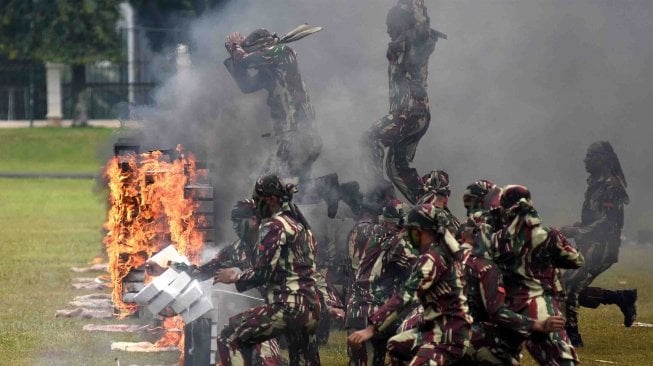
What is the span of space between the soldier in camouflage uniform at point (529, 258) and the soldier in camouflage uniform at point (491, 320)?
0.11 m

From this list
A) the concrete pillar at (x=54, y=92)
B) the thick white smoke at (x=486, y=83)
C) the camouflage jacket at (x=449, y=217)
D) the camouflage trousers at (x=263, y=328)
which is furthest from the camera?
the concrete pillar at (x=54, y=92)

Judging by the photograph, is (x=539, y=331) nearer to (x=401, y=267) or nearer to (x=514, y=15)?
(x=401, y=267)

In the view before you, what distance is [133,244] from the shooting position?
14.3 metres

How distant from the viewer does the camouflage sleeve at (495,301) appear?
10117 millimetres

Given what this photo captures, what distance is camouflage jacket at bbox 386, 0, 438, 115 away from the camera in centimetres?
1609

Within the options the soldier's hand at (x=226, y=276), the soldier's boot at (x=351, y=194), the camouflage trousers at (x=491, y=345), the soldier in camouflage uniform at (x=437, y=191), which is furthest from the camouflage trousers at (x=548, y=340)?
the soldier's boot at (x=351, y=194)

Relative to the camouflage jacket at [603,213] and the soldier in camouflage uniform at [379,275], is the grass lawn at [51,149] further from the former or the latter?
the soldier in camouflage uniform at [379,275]

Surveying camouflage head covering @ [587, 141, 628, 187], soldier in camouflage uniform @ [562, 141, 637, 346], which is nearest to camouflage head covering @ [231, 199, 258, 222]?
soldier in camouflage uniform @ [562, 141, 637, 346]

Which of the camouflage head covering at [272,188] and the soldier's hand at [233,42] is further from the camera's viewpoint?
the soldier's hand at [233,42]

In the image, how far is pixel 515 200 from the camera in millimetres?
10422

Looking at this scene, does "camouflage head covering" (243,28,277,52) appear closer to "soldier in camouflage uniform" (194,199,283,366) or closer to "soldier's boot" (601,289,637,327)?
"soldier in camouflage uniform" (194,199,283,366)

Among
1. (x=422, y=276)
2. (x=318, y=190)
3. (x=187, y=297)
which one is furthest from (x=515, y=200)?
(x=318, y=190)

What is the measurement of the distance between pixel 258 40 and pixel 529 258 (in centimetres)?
550

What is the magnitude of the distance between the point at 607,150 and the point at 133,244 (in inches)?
178
